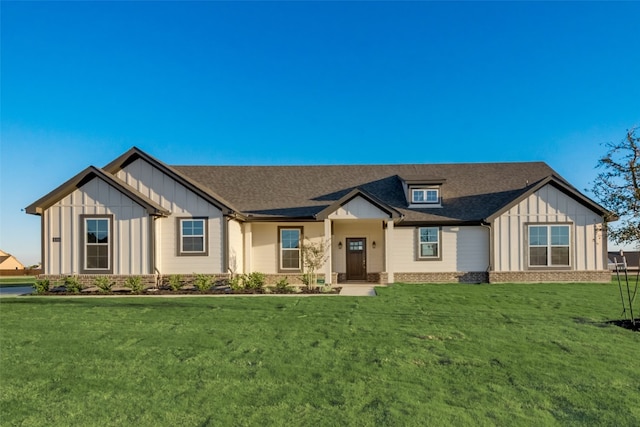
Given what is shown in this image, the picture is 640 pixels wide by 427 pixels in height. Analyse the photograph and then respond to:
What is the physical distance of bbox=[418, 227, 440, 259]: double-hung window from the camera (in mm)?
20141

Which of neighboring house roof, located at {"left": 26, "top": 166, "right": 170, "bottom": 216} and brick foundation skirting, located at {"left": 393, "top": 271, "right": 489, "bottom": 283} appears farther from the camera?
brick foundation skirting, located at {"left": 393, "top": 271, "right": 489, "bottom": 283}

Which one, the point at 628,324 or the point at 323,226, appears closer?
the point at 628,324

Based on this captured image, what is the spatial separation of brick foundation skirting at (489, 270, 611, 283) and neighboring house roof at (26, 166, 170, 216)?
1495 cm

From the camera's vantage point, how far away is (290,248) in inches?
790

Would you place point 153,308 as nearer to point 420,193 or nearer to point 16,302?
point 16,302

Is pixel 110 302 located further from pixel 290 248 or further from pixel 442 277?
pixel 442 277

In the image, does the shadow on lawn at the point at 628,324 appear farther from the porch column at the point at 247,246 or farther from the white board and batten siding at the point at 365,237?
the porch column at the point at 247,246

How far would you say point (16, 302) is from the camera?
1375 centimetres

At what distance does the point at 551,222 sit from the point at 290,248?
465 inches

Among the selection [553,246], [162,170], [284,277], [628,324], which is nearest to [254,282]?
[284,277]

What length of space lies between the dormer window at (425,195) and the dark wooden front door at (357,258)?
11.3 ft

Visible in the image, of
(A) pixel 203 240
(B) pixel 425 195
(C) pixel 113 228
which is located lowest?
(A) pixel 203 240

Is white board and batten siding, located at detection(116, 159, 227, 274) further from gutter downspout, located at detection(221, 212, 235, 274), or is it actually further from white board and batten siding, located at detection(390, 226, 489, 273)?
white board and batten siding, located at detection(390, 226, 489, 273)

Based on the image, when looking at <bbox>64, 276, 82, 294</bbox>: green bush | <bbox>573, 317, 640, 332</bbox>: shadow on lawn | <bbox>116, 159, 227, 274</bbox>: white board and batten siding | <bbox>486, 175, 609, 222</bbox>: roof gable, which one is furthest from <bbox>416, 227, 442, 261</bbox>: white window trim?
<bbox>64, 276, 82, 294</bbox>: green bush
